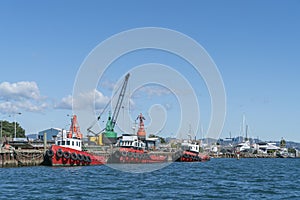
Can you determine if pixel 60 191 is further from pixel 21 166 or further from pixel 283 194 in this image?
pixel 21 166

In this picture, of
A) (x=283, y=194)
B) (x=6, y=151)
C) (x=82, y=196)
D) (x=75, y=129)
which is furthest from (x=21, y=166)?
(x=283, y=194)

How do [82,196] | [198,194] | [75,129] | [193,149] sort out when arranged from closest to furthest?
[82,196] → [198,194] → [75,129] → [193,149]

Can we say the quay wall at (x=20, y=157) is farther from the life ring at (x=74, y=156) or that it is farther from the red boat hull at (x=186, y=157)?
the red boat hull at (x=186, y=157)

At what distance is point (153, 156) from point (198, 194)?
65428mm

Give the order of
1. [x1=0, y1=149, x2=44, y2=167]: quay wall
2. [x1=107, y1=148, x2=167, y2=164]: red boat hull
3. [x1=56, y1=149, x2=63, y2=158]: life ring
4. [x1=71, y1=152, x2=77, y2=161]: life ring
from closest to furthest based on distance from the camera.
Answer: [x1=0, y1=149, x2=44, y2=167]: quay wall < [x1=56, y1=149, x2=63, y2=158]: life ring < [x1=71, y1=152, x2=77, y2=161]: life ring < [x1=107, y1=148, x2=167, y2=164]: red boat hull

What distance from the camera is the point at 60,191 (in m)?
44.8

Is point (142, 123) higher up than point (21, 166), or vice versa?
point (142, 123)

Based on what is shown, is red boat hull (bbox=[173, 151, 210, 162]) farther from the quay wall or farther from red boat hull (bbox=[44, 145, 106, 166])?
the quay wall

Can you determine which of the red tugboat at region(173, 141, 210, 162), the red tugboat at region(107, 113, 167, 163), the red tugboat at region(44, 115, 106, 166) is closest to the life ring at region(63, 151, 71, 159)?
the red tugboat at region(44, 115, 106, 166)

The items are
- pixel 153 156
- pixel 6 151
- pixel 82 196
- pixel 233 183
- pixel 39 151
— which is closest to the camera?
pixel 82 196

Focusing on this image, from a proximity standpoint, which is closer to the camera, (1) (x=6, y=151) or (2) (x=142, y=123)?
(1) (x=6, y=151)

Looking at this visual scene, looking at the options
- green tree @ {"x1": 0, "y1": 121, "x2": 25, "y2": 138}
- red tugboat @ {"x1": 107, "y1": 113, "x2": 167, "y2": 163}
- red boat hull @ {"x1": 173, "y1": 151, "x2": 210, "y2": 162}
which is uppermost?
green tree @ {"x1": 0, "y1": 121, "x2": 25, "y2": 138}

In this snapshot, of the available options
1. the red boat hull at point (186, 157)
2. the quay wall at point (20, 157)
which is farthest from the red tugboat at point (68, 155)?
the red boat hull at point (186, 157)

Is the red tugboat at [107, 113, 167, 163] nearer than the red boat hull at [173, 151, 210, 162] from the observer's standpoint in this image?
Yes
